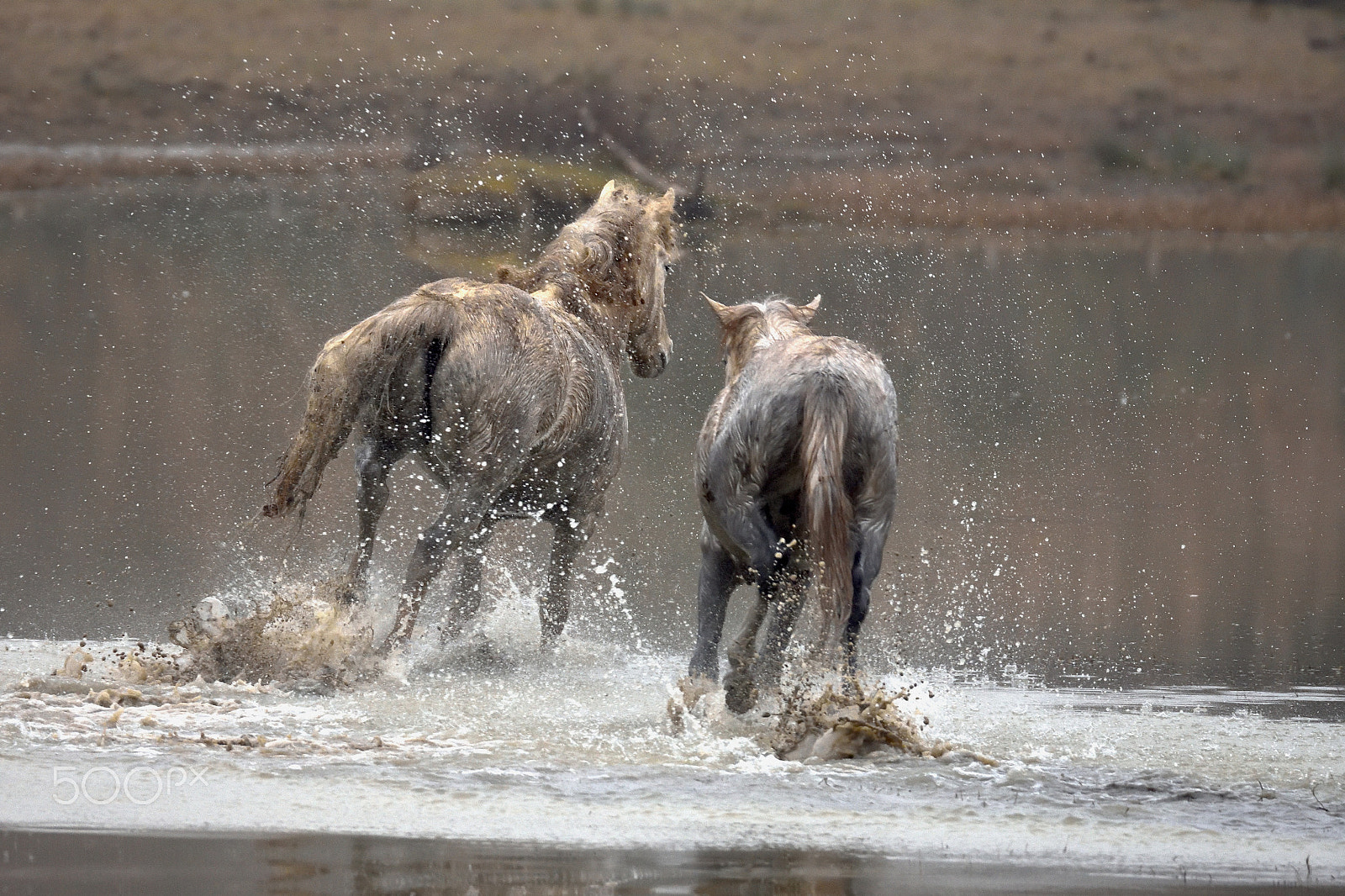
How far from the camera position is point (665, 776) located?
6523mm

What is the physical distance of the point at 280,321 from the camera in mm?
23078

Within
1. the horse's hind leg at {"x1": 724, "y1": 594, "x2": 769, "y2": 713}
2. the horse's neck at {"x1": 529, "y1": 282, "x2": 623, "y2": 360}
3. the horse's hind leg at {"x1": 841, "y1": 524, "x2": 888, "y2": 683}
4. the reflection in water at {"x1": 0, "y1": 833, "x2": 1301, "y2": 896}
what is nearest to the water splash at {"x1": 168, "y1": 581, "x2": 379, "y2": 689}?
the horse's hind leg at {"x1": 724, "y1": 594, "x2": 769, "y2": 713}

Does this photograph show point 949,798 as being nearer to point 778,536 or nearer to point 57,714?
point 778,536

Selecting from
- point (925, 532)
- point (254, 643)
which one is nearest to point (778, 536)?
point (254, 643)

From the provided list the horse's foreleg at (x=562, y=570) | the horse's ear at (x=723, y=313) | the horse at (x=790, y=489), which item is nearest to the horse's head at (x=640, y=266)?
the horse's foreleg at (x=562, y=570)

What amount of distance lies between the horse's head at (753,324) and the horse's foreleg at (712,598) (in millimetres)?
692

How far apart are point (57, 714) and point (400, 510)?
705 cm

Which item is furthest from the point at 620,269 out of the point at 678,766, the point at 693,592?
Result: the point at 678,766

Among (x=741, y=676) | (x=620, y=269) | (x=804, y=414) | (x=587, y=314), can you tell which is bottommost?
(x=741, y=676)

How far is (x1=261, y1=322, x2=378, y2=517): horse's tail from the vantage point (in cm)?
864

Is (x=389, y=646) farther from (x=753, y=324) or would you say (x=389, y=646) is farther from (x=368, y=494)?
(x=753, y=324)

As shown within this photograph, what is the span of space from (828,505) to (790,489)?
1.60 ft

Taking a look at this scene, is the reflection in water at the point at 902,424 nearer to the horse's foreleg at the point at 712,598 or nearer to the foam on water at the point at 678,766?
the foam on water at the point at 678,766

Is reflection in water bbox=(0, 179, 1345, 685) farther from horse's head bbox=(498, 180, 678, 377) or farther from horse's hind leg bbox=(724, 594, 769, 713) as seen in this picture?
horse's hind leg bbox=(724, 594, 769, 713)
